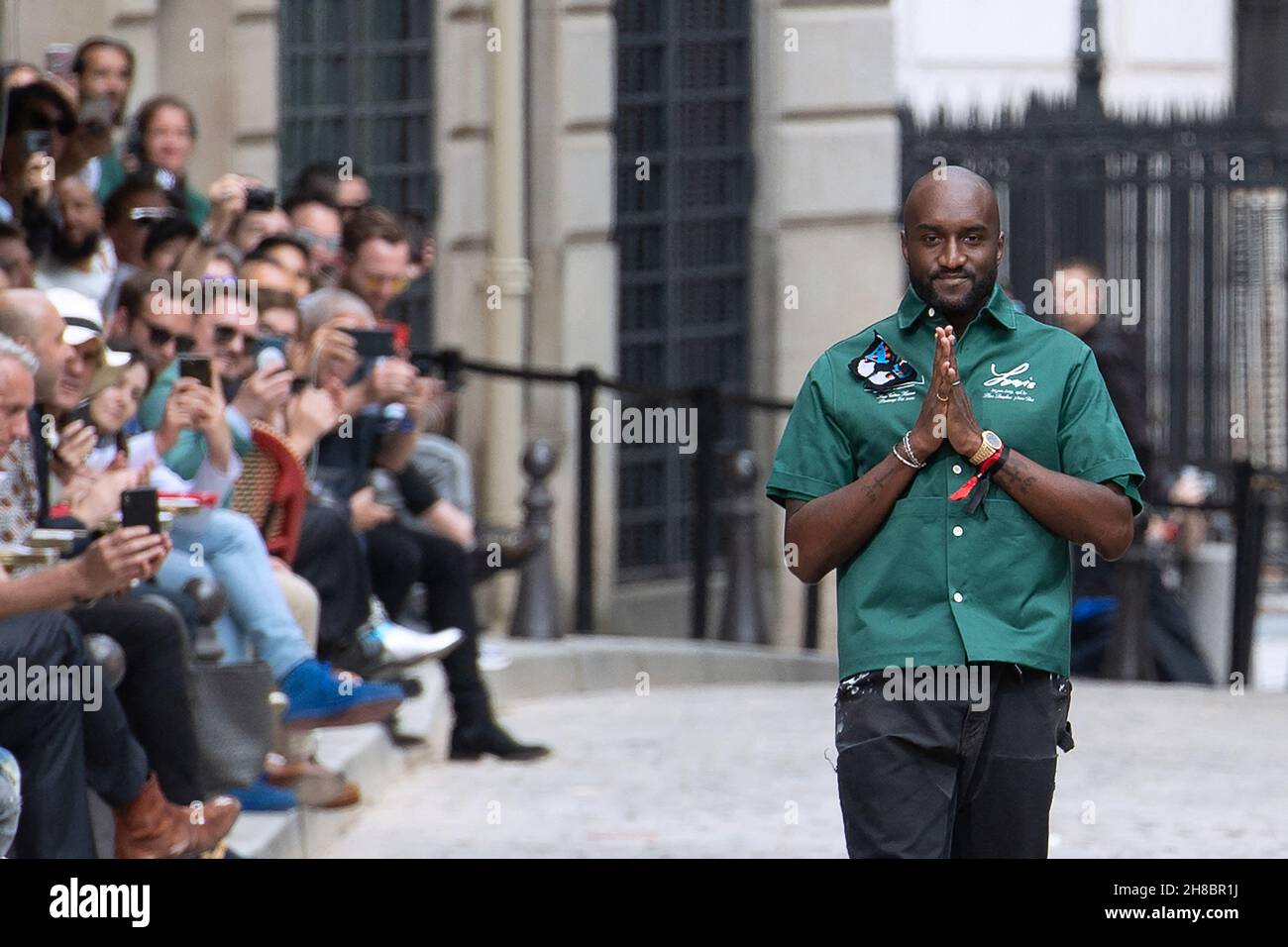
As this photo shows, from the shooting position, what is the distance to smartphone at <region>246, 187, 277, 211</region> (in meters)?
9.83

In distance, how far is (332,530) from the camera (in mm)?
8984

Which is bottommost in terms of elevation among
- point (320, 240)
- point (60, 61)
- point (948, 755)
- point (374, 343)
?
point (948, 755)

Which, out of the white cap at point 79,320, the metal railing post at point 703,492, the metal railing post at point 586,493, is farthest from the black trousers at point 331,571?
the metal railing post at point 703,492

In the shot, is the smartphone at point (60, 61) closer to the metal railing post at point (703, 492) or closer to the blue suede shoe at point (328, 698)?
the blue suede shoe at point (328, 698)

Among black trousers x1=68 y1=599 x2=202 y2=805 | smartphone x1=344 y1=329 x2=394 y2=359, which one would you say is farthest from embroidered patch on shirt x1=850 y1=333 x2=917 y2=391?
smartphone x1=344 y1=329 x2=394 y2=359

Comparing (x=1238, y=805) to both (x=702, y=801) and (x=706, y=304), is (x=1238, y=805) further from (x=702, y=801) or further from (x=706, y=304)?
(x=706, y=304)

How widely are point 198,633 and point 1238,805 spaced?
11.5 ft

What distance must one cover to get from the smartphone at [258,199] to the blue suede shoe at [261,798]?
2528 mm

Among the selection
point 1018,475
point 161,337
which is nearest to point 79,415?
point 161,337

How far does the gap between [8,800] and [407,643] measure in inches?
144

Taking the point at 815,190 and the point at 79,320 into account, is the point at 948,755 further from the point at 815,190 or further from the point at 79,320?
the point at 815,190

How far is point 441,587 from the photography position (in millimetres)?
9945

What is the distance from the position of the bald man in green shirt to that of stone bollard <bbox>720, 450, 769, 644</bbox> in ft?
26.1
